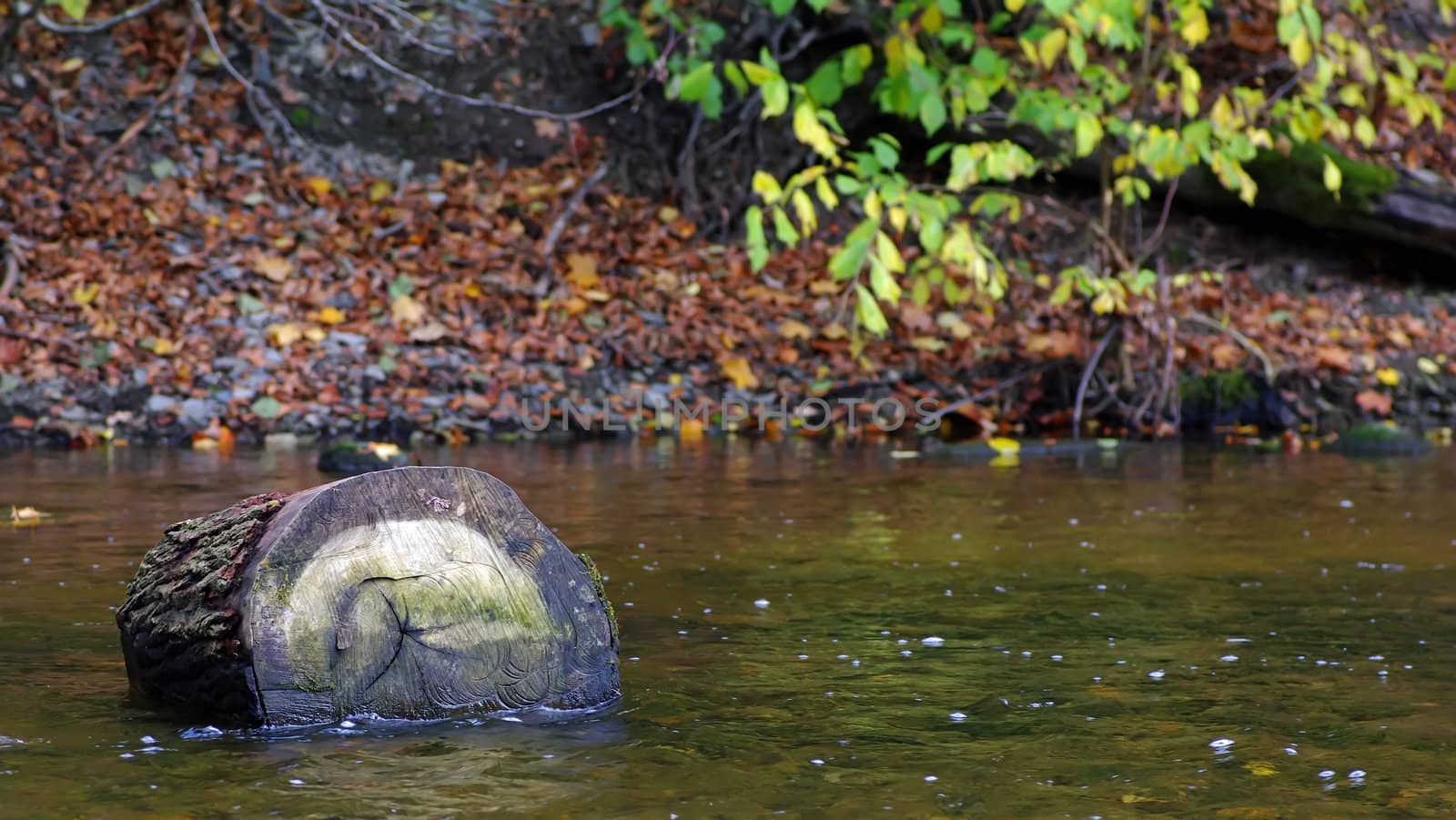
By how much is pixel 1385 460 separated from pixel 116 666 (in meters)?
8.81

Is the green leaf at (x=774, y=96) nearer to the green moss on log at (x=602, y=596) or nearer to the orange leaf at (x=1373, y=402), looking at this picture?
the green moss on log at (x=602, y=596)

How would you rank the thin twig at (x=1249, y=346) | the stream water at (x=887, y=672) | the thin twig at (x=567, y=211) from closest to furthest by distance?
the stream water at (x=887, y=672) → the thin twig at (x=1249, y=346) → the thin twig at (x=567, y=211)

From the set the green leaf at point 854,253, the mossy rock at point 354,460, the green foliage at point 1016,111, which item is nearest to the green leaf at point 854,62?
the green foliage at point 1016,111

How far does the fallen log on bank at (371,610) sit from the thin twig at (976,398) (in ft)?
27.7

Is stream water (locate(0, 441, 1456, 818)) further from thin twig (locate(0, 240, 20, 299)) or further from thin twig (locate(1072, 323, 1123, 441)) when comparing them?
thin twig (locate(0, 240, 20, 299))

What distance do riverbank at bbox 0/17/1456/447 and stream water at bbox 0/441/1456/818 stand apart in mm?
2803

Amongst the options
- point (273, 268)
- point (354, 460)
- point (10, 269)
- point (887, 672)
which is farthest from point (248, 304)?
point (887, 672)

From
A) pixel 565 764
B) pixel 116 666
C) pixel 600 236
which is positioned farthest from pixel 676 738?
pixel 600 236

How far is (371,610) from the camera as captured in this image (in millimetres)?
4465

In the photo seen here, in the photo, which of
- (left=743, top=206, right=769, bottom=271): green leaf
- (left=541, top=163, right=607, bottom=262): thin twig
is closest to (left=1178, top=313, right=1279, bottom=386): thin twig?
(left=743, top=206, right=769, bottom=271): green leaf

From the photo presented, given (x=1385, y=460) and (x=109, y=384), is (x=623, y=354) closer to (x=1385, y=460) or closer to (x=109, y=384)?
(x=109, y=384)

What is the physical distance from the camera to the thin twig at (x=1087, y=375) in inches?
499

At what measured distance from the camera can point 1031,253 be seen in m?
16.0

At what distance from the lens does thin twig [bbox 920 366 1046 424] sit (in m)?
13.1
